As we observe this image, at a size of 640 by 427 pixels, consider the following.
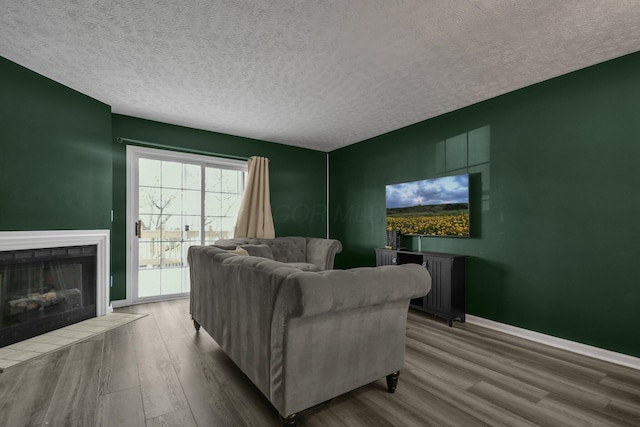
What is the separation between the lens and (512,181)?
10.7ft

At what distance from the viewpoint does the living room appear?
2.61 metres

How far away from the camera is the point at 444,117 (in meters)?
3.96

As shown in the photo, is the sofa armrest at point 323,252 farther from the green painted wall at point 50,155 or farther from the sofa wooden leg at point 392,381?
the green painted wall at point 50,155

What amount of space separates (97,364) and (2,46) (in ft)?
8.95

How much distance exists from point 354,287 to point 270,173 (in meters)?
4.03

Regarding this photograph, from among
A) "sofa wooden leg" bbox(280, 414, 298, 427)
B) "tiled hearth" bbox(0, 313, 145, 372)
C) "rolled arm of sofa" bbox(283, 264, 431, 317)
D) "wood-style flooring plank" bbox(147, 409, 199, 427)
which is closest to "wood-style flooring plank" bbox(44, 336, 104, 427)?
"tiled hearth" bbox(0, 313, 145, 372)

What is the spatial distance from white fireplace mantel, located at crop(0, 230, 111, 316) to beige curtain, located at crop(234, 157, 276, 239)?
173cm

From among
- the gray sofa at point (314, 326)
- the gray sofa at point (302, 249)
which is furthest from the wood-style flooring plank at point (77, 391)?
the gray sofa at point (302, 249)

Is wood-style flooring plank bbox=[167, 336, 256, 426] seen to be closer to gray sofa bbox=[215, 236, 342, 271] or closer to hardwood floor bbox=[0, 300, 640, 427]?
hardwood floor bbox=[0, 300, 640, 427]

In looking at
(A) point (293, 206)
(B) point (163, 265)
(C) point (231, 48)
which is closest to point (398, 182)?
(A) point (293, 206)

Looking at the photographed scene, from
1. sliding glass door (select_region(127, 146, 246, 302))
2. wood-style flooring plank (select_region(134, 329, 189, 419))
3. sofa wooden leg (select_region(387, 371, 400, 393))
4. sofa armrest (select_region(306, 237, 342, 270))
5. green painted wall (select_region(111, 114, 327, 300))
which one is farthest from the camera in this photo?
sofa armrest (select_region(306, 237, 342, 270))

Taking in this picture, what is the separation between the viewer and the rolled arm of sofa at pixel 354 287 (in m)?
1.40

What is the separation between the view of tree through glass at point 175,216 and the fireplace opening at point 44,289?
77 cm

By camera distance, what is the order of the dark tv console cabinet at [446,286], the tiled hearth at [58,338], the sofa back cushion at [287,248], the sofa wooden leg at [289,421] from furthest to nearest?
1. the sofa back cushion at [287,248]
2. the dark tv console cabinet at [446,286]
3. the tiled hearth at [58,338]
4. the sofa wooden leg at [289,421]
